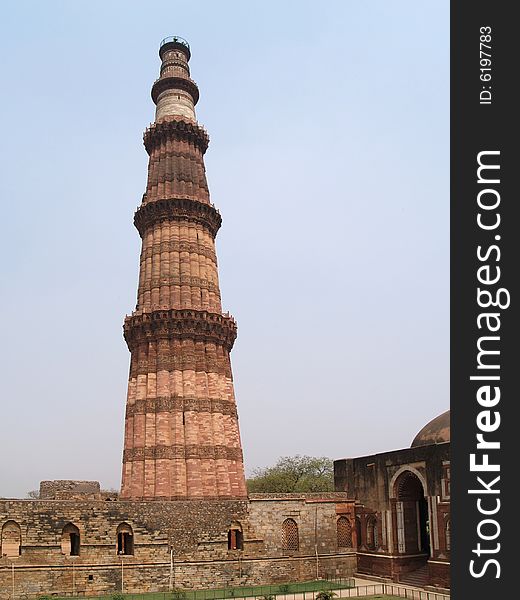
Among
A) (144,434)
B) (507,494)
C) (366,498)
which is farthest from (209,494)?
(507,494)

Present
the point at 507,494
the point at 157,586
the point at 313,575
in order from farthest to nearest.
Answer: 1. the point at 313,575
2. the point at 157,586
3. the point at 507,494

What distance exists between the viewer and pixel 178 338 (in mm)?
31062

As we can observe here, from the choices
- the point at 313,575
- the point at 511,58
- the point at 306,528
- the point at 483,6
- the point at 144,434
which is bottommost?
the point at 313,575

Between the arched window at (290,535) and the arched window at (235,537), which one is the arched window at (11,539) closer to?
the arched window at (235,537)

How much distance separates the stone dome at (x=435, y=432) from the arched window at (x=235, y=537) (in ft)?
27.2

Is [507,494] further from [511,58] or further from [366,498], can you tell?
[366,498]

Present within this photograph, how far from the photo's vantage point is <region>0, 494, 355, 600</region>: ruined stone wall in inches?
950

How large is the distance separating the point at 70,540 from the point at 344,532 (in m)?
11.4

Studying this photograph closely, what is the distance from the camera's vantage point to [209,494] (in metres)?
28.8

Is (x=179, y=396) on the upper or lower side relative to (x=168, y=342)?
lower

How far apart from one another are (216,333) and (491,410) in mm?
24300

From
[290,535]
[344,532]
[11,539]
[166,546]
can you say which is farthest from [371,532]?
[11,539]

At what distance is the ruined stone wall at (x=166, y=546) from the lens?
2414 cm

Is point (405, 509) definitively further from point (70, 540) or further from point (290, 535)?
point (70, 540)
